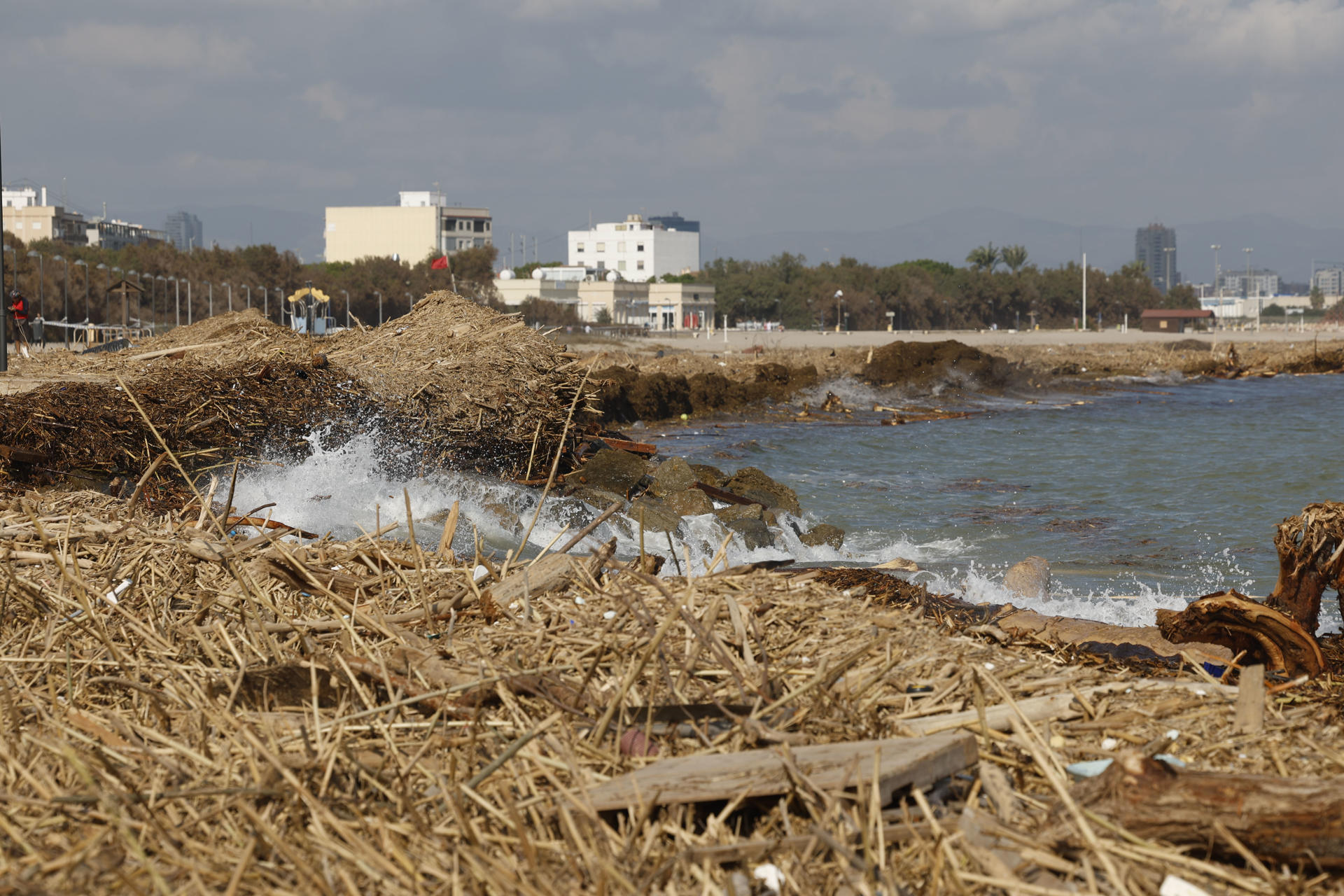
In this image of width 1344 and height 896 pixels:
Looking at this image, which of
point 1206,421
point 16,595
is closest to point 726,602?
point 16,595

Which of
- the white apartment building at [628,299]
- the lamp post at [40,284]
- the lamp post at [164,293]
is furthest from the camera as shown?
the white apartment building at [628,299]

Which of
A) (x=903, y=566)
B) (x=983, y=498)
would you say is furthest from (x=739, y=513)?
(x=983, y=498)

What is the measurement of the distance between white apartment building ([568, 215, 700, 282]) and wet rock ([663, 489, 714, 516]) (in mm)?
165132

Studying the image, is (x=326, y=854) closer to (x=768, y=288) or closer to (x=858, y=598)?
(x=858, y=598)

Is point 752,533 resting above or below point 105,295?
below

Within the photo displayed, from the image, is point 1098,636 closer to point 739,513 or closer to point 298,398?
point 739,513

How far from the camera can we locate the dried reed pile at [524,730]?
104 inches

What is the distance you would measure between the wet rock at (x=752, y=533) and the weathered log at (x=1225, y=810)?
7334mm

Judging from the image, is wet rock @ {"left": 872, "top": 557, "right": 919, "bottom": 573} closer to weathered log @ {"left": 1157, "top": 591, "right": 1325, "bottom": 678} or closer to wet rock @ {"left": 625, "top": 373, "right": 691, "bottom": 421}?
weathered log @ {"left": 1157, "top": 591, "right": 1325, "bottom": 678}

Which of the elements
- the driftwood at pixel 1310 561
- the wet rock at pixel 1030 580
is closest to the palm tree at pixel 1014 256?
the wet rock at pixel 1030 580

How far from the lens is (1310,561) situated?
566 cm

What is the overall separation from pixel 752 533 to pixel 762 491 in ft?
5.95

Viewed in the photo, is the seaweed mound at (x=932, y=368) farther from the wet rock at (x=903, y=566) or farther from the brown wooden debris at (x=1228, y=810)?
the brown wooden debris at (x=1228, y=810)

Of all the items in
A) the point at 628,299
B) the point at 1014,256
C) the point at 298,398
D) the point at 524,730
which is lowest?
the point at 524,730
